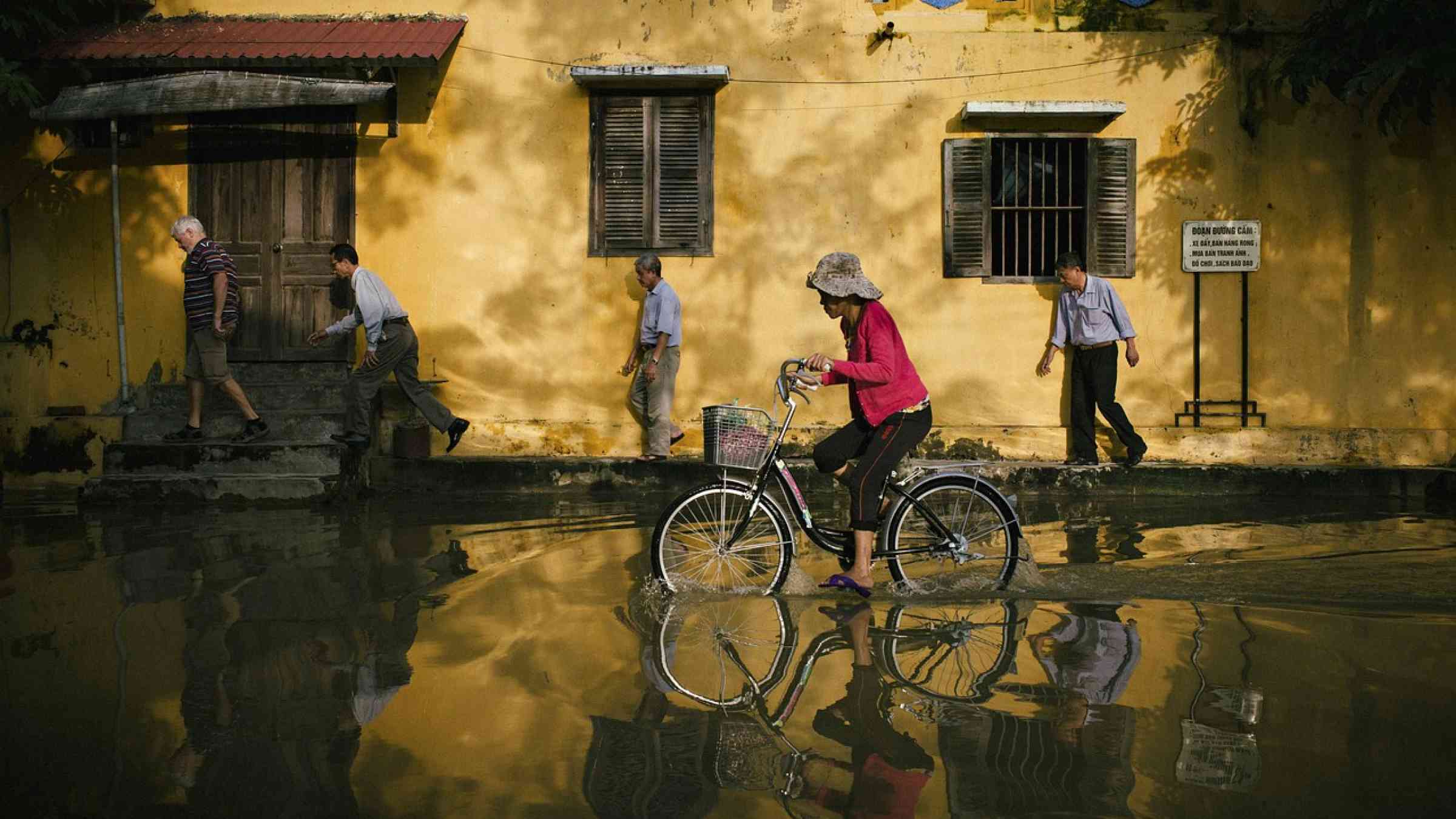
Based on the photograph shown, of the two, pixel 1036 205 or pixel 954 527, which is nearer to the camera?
pixel 954 527

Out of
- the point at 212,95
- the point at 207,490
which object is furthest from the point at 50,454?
the point at 212,95

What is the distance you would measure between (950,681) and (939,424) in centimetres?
710

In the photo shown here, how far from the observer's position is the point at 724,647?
5492 mm

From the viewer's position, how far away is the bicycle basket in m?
6.07

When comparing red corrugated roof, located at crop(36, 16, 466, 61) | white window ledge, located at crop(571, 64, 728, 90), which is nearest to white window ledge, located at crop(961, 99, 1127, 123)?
white window ledge, located at crop(571, 64, 728, 90)

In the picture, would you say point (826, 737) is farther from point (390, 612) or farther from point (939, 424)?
point (939, 424)

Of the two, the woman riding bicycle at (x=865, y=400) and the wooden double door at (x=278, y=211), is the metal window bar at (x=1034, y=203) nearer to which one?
the woman riding bicycle at (x=865, y=400)

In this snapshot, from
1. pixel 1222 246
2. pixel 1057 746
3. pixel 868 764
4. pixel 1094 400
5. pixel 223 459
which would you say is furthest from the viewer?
pixel 1222 246

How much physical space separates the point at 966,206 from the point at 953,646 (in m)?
7.04

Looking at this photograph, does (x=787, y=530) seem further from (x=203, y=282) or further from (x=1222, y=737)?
(x=203, y=282)

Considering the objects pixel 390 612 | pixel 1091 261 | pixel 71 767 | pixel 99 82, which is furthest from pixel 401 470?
pixel 71 767

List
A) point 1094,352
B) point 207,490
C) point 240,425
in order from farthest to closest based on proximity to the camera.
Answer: point 1094,352, point 240,425, point 207,490

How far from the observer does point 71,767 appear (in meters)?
3.93

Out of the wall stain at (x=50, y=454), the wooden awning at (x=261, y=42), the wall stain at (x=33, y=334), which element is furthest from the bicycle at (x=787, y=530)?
the wall stain at (x=33, y=334)
